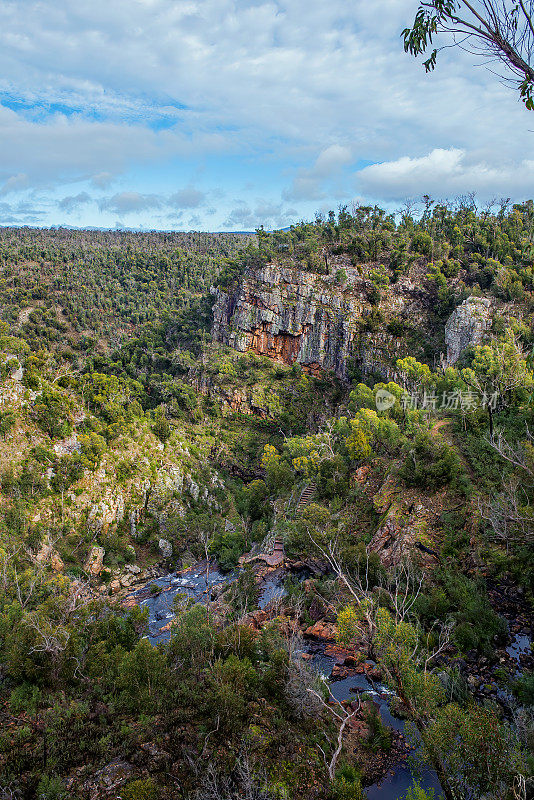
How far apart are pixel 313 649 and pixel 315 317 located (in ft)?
199

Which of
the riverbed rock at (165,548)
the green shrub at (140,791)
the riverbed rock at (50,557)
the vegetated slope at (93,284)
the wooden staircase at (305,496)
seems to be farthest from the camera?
the vegetated slope at (93,284)

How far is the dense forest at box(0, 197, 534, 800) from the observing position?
50.8 feet

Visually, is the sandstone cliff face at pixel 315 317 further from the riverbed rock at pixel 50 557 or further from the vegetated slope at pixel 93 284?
the riverbed rock at pixel 50 557

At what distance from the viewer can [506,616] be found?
21.5 m

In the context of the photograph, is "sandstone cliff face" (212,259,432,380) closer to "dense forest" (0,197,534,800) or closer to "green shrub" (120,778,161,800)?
"dense forest" (0,197,534,800)

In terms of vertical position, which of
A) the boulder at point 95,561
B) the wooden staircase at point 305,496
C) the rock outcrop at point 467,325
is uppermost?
the rock outcrop at point 467,325

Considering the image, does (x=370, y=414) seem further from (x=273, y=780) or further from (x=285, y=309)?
(x=285, y=309)

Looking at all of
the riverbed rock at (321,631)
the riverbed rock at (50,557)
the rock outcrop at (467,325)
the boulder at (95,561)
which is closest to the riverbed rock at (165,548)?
the boulder at (95,561)

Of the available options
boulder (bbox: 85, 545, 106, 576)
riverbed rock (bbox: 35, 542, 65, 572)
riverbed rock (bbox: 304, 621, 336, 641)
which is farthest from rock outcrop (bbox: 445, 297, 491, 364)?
riverbed rock (bbox: 35, 542, 65, 572)

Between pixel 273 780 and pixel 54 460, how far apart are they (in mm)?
36671

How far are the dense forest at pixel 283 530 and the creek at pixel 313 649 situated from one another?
159mm

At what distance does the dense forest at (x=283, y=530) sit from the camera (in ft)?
50.8

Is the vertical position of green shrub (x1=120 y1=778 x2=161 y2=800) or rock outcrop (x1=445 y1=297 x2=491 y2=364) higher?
rock outcrop (x1=445 y1=297 x2=491 y2=364)

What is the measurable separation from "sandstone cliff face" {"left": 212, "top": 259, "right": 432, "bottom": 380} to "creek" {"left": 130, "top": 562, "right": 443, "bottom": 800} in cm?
4392
